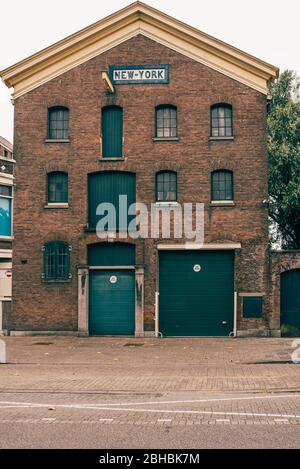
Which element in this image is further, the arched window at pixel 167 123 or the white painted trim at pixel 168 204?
the arched window at pixel 167 123

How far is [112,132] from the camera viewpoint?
27188 millimetres

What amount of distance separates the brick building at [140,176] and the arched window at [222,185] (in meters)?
0.04

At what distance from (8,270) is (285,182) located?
18.8 m

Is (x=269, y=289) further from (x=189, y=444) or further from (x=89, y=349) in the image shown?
(x=189, y=444)

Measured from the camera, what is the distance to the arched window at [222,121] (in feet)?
87.8

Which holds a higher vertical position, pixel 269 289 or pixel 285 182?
pixel 285 182

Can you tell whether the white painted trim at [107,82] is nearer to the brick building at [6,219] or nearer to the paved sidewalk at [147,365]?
A: the brick building at [6,219]

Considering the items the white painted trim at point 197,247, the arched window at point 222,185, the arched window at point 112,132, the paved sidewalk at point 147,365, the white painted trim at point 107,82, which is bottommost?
the paved sidewalk at point 147,365

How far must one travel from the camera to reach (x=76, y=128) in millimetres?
27141

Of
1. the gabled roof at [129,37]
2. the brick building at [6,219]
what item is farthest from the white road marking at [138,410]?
the gabled roof at [129,37]

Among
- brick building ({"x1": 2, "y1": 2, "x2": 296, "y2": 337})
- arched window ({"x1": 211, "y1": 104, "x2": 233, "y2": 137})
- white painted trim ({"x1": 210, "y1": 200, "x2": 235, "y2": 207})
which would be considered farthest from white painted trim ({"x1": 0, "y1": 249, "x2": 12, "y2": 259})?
arched window ({"x1": 211, "y1": 104, "x2": 233, "y2": 137})

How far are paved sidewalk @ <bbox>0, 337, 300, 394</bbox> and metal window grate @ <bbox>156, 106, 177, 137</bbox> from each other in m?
8.28

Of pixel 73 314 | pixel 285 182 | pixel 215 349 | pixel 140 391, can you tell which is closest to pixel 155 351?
pixel 215 349

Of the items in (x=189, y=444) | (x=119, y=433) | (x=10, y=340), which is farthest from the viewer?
(x=10, y=340)
